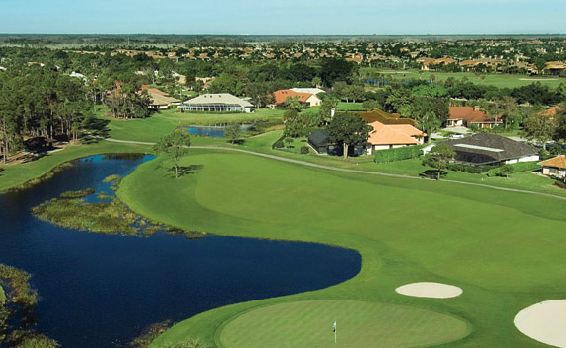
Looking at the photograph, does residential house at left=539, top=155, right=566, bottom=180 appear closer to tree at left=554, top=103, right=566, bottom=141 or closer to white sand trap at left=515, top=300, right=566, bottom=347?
tree at left=554, top=103, right=566, bottom=141

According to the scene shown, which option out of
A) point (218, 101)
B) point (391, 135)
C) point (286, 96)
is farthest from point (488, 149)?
point (286, 96)

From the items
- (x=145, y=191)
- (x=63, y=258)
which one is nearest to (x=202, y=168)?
(x=145, y=191)

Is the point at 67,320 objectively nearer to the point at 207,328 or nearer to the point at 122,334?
the point at 122,334

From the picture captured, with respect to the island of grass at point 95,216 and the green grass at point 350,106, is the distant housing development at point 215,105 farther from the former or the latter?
the island of grass at point 95,216

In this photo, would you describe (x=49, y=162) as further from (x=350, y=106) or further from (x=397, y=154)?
(x=350, y=106)

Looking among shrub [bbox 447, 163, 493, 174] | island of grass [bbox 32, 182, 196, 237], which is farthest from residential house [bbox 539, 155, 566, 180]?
island of grass [bbox 32, 182, 196, 237]
